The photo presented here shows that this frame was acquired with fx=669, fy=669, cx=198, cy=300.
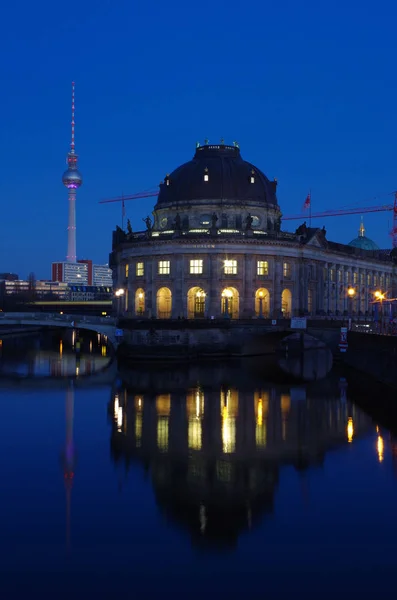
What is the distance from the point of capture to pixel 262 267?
107438 mm

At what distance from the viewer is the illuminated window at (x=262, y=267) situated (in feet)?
351

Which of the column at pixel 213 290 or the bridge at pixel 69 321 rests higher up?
the column at pixel 213 290

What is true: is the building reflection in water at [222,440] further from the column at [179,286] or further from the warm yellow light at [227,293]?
the warm yellow light at [227,293]

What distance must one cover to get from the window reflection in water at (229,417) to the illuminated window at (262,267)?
44.1 m

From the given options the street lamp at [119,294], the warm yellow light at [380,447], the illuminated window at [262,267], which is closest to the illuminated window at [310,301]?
the illuminated window at [262,267]

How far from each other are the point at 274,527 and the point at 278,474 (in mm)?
7906

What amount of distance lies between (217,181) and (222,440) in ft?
263

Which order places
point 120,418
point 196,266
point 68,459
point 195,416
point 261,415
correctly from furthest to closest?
1. point 196,266
2. point 261,415
3. point 195,416
4. point 120,418
5. point 68,459

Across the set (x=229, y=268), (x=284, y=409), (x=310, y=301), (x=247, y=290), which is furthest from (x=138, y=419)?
(x=310, y=301)

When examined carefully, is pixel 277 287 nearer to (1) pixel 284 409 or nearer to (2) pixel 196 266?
(2) pixel 196 266

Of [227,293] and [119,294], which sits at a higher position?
[119,294]

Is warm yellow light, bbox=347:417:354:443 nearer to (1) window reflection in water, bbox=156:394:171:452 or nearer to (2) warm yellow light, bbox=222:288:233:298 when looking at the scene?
(1) window reflection in water, bbox=156:394:171:452

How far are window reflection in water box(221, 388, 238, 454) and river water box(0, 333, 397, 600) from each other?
21 cm

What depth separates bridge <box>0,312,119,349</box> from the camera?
97.3 meters
